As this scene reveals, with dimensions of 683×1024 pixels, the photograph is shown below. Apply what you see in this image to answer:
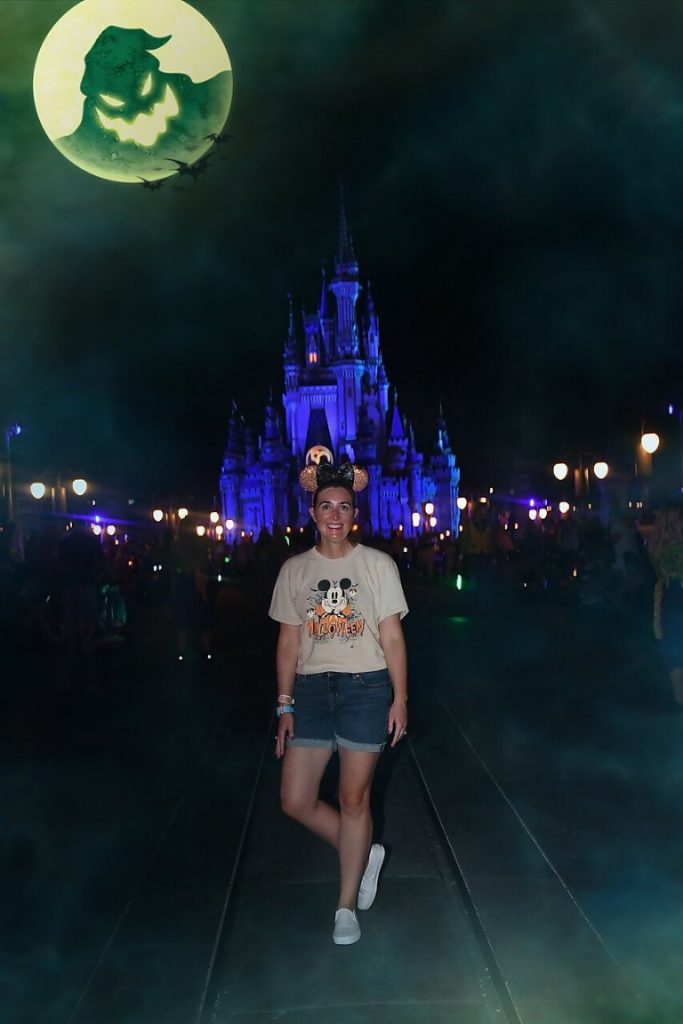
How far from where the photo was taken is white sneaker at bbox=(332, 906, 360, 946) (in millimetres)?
5016

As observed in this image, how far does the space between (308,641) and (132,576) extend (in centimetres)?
1728

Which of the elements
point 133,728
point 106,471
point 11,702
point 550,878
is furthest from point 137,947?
point 106,471

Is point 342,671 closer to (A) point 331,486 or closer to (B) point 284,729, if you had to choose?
(B) point 284,729

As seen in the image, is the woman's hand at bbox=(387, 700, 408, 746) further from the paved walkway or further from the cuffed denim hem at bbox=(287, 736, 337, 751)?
the paved walkway

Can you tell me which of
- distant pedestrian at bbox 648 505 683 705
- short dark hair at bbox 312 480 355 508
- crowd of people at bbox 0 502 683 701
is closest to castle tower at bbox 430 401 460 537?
crowd of people at bbox 0 502 683 701

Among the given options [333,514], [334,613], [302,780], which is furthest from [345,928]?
[333,514]

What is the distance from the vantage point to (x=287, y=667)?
17.3 feet

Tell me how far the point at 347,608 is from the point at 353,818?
92cm

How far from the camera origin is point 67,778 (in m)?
8.16

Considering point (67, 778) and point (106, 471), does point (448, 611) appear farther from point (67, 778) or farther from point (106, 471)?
point (106, 471)

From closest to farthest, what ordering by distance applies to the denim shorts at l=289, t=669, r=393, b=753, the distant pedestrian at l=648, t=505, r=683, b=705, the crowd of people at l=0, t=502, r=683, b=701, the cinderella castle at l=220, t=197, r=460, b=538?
the denim shorts at l=289, t=669, r=393, b=753 → the distant pedestrian at l=648, t=505, r=683, b=705 → the crowd of people at l=0, t=502, r=683, b=701 → the cinderella castle at l=220, t=197, r=460, b=538

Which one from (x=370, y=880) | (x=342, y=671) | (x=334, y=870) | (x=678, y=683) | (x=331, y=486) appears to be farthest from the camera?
(x=678, y=683)

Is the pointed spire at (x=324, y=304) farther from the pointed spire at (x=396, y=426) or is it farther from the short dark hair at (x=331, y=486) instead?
the short dark hair at (x=331, y=486)

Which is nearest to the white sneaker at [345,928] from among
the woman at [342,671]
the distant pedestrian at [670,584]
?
the woman at [342,671]
